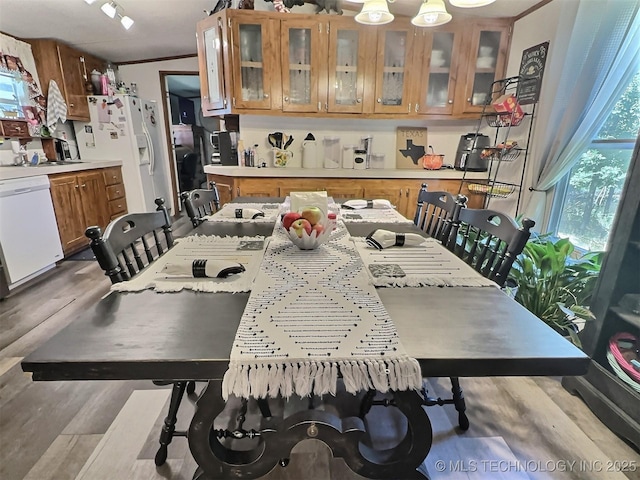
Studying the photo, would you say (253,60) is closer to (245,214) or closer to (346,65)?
(346,65)

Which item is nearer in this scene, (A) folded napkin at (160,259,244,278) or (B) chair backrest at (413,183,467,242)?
(A) folded napkin at (160,259,244,278)

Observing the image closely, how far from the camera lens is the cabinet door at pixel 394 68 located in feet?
10.5

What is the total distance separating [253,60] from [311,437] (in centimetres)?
331

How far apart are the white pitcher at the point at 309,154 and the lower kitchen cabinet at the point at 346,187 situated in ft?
1.23

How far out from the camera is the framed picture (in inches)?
144

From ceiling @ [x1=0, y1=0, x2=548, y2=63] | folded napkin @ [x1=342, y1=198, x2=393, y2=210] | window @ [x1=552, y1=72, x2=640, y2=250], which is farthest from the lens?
ceiling @ [x1=0, y1=0, x2=548, y2=63]

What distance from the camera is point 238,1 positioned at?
122 inches

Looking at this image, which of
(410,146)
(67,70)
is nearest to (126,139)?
(67,70)

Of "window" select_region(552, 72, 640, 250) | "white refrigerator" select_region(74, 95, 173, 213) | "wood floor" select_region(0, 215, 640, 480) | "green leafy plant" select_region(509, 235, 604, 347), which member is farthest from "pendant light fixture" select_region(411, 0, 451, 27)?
"white refrigerator" select_region(74, 95, 173, 213)

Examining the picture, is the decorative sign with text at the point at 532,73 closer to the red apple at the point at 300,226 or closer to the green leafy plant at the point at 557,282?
the green leafy plant at the point at 557,282

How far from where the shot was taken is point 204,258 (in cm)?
125

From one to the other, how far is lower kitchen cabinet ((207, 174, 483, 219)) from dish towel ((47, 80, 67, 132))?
7.54ft

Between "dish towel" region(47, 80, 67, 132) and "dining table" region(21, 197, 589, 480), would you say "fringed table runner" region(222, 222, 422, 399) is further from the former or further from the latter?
"dish towel" region(47, 80, 67, 132)

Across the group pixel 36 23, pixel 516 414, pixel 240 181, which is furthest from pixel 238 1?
pixel 516 414
